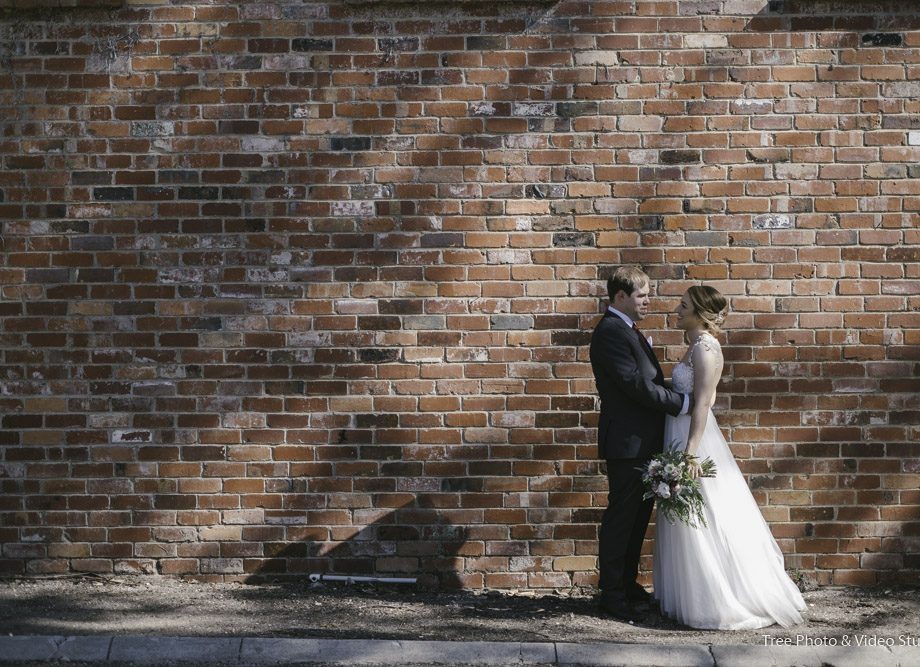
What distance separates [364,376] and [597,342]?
A: 1.43 meters

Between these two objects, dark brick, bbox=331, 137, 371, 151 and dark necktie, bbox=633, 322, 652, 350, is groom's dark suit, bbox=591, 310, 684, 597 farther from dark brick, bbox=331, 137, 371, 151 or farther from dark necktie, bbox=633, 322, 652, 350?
dark brick, bbox=331, 137, 371, 151

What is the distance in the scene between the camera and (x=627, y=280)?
528cm

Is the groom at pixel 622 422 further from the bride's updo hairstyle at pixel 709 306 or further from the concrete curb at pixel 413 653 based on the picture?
the concrete curb at pixel 413 653

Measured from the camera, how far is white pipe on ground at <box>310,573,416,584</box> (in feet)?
18.9

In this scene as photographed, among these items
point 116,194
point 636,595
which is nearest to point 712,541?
point 636,595

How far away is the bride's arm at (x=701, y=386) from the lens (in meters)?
5.26

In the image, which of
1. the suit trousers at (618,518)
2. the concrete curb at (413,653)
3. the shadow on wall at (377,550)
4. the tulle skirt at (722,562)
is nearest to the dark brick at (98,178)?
the shadow on wall at (377,550)

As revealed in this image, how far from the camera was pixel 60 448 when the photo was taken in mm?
5789

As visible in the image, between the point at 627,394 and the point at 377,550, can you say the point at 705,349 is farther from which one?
the point at 377,550

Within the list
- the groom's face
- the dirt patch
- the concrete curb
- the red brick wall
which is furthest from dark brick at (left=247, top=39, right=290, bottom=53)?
the concrete curb

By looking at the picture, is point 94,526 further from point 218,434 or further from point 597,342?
point 597,342

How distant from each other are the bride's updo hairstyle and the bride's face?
0.7 inches

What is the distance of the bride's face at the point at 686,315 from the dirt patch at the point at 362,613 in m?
1.62

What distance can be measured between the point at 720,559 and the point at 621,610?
0.60 metres
